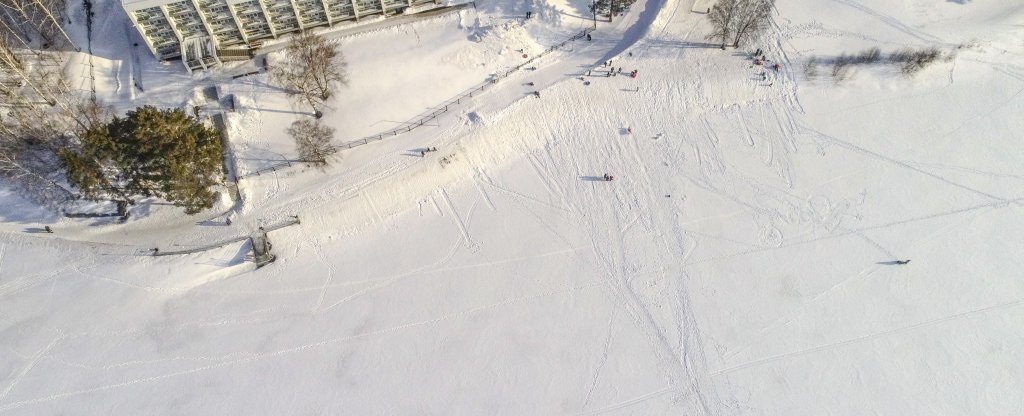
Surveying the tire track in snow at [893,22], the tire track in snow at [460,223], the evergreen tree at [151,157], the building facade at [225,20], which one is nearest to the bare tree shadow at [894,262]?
the tire track in snow at [893,22]

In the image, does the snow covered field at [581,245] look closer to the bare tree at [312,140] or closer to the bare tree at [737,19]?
the bare tree at [312,140]

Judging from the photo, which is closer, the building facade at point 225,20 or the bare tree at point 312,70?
the building facade at point 225,20

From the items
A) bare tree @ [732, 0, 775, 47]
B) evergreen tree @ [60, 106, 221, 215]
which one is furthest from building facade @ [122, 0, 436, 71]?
bare tree @ [732, 0, 775, 47]

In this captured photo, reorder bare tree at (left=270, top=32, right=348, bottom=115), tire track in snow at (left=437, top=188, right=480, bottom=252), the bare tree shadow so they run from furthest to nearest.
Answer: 1. bare tree at (left=270, top=32, right=348, bottom=115)
2. the bare tree shadow
3. tire track in snow at (left=437, top=188, right=480, bottom=252)

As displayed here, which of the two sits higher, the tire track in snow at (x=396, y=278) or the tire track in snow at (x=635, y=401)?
the tire track in snow at (x=396, y=278)

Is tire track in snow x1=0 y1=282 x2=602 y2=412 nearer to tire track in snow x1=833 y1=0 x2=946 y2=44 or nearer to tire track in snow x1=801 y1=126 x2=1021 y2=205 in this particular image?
tire track in snow x1=801 y1=126 x2=1021 y2=205
